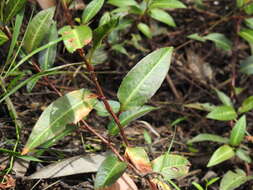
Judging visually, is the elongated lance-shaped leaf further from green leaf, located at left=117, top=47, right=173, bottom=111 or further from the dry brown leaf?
the dry brown leaf

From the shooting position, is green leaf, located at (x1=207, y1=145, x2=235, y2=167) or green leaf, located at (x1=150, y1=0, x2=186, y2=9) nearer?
green leaf, located at (x1=207, y1=145, x2=235, y2=167)

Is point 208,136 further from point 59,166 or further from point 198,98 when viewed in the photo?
point 59,166

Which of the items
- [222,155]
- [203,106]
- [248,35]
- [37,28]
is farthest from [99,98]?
[248,35]

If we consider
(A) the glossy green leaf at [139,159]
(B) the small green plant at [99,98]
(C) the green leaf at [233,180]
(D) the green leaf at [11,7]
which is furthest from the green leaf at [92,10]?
(C) the green leaf at [233,180]

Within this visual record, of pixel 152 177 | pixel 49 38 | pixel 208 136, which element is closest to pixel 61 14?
pixel 49 38

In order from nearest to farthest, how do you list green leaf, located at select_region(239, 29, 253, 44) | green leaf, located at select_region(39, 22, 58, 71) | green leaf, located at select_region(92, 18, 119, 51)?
1. green leaf, located at select_region(92, 18, 119, 51)
2. green leaf, located at select_region(39, 22, 58, 71)
3. green leaf, located at select_region(239, 29, 253, 44)

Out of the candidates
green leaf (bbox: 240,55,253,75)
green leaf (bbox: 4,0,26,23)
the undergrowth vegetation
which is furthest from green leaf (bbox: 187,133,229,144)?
green leaf (bbox: 4,0,26,23)

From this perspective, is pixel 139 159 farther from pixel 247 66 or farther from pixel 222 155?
pixel 247 66

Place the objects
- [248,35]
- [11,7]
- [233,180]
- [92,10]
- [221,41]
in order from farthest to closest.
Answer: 1. [221,41]
2. [248,35]
3. [233,180]
4. [92,10]
5. [11,7]
